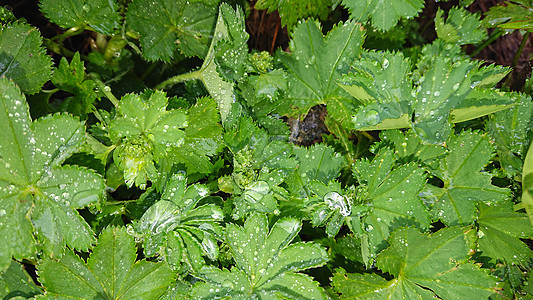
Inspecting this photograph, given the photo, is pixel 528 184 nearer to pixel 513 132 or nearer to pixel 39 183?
pixel 513 132

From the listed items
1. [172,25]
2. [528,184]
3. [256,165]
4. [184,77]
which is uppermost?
[172,25]

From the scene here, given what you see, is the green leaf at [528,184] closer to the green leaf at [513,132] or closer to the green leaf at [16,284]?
Answer: the green leaf at [513,132]

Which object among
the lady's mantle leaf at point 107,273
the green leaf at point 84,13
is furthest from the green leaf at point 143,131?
the green leaf at point 84,13

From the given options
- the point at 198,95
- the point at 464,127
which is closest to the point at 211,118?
the point at 198,95

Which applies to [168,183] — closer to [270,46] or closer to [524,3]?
[270,46]

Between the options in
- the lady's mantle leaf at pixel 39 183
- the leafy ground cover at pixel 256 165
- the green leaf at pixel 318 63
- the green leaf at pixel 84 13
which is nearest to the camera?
the lady's mantle leaf at pixel 39 183

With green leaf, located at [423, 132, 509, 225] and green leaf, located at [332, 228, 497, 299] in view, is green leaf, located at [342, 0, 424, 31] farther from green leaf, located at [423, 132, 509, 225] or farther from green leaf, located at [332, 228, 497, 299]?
green leaf, located at [332, 228, 497, 299]

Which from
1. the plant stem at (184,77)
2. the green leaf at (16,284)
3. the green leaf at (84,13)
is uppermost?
the green leaf at (84,13)

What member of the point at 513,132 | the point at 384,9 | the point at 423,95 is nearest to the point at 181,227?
the point at 423,95
